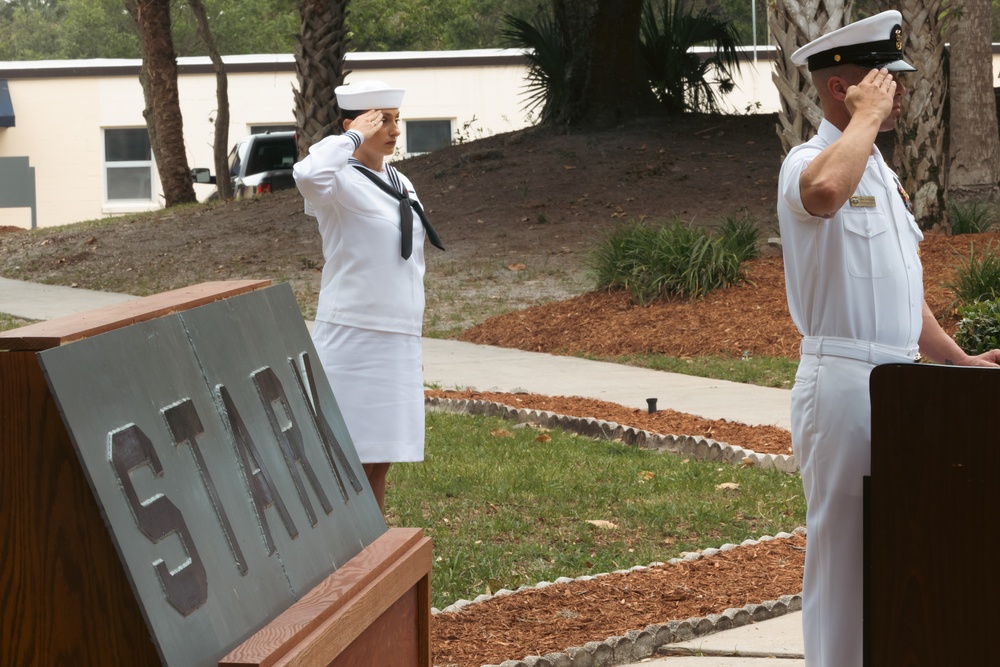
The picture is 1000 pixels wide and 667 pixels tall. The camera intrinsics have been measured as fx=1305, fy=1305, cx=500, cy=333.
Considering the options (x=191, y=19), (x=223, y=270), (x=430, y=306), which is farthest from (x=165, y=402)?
(x=191, y=19)

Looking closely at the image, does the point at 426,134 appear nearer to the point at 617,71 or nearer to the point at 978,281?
the point at 617,71

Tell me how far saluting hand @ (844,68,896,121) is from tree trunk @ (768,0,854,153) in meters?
7.78

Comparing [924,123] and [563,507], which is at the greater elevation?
[924,123]

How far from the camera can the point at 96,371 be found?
2.23 m

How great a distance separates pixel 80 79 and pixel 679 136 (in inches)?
900

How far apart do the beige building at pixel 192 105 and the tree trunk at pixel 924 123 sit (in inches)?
926

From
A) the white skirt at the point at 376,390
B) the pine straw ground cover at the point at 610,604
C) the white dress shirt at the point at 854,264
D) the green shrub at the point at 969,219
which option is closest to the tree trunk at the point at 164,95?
the green shrub at the point at 969,219

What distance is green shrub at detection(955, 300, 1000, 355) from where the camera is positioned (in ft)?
26.6

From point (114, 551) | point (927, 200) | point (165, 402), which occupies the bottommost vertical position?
point (927, 200)

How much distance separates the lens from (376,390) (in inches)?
197

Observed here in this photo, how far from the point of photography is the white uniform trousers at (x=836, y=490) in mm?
3289

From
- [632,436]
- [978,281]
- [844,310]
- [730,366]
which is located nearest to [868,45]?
[844,310]

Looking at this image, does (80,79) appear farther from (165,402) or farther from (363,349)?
(165,402)

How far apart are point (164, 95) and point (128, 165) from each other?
51.7 feet
